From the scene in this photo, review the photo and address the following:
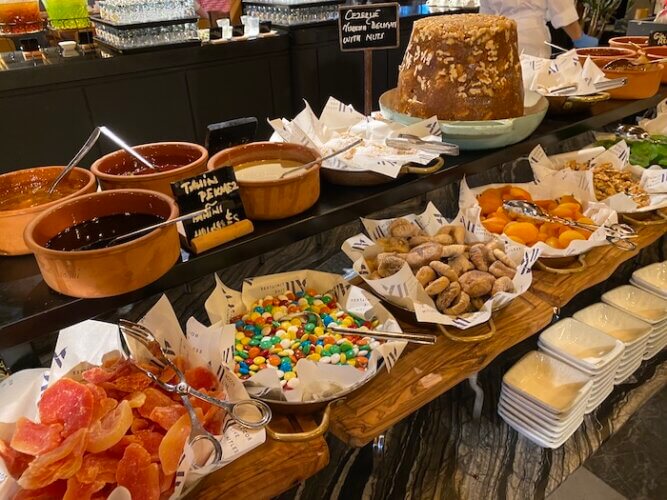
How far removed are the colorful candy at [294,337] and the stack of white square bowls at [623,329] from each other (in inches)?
40.6

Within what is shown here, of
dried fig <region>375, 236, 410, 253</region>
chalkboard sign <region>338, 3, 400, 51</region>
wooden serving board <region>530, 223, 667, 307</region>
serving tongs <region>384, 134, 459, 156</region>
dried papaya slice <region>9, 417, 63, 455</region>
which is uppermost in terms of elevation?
chalkboard sign <region>338, 3, 400, 51</region>

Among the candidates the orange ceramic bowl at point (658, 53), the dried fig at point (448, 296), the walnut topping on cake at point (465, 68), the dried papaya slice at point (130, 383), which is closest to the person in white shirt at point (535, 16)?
the orange ceramic bowl at point (658, 53)

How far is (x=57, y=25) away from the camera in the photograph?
347cm

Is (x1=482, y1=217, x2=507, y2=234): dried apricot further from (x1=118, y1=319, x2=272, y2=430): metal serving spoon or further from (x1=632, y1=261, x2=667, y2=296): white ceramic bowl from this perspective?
(x1=118, y1=319, x2=272, y2=430): metal serving spoon

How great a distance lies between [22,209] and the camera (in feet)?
3.14

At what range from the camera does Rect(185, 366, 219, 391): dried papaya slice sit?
3.55 feet

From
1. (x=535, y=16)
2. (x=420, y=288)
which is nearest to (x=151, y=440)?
(x=420, y=288)

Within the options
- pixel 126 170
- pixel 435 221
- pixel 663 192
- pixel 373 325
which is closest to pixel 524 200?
pixel 435 221

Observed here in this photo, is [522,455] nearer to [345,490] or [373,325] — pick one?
[345,490]

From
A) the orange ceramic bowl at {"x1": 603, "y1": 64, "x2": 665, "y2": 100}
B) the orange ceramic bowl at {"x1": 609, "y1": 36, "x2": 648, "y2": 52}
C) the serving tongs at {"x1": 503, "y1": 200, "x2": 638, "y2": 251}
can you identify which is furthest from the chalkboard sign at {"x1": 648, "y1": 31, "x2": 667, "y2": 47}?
the serving tongs at {"x1": 503, "y1": 200, "x2": 638, "y2": 251}

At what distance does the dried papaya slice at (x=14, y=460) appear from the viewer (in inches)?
34.2

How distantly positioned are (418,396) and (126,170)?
0.82 meters

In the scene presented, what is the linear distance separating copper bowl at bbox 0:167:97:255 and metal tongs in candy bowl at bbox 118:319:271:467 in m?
0.25

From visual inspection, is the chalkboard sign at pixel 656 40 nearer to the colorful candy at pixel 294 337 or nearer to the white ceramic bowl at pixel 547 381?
the white ceramic bowl at pixel 547 381
